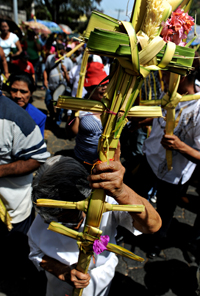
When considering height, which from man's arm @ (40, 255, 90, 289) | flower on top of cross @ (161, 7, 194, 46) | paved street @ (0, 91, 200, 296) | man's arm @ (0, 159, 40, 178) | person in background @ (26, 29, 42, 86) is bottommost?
paved street @ (0, 91, 200, 296)

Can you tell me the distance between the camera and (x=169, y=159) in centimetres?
192

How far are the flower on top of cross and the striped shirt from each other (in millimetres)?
1260

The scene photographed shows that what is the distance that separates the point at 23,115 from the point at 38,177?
70 cm

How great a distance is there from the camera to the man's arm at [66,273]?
1.19m

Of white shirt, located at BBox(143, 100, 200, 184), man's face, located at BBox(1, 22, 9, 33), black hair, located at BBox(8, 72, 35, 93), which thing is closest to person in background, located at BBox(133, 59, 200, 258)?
white shirt, located at BBox(143, 100, 200, 184)

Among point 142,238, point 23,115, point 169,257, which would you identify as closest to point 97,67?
point 23,115

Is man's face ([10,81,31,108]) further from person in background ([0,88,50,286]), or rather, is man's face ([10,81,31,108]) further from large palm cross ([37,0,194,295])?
large palm cross ([37,0,194,295])

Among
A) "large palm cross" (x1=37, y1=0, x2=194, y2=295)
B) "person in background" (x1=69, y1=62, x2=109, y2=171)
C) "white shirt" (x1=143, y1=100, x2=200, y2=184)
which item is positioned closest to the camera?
"large palm cross" (x1=37, y1=0, x2=194, y2=295)

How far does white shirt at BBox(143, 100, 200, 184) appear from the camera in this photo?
2.03 meters

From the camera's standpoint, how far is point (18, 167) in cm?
179

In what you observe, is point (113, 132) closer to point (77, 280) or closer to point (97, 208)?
point (97, 208)

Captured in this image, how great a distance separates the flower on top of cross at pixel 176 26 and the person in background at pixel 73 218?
0.59 m

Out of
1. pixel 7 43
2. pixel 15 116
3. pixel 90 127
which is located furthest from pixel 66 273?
pixel 7 43

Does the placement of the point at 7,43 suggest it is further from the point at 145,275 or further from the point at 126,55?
the point at 145,275
